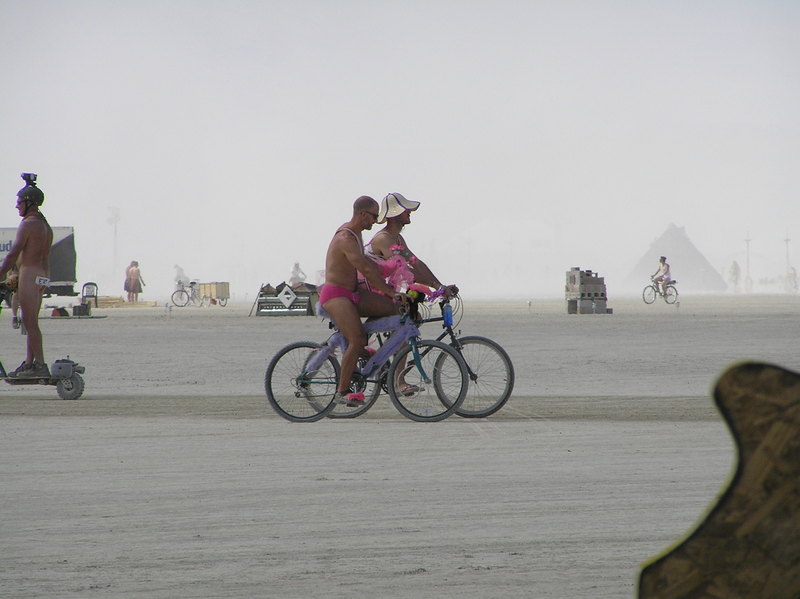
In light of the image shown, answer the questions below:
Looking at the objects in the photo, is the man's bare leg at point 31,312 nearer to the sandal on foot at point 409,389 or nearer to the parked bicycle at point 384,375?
the parked bicycle at point 384,375

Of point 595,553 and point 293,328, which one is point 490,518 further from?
point 293,328

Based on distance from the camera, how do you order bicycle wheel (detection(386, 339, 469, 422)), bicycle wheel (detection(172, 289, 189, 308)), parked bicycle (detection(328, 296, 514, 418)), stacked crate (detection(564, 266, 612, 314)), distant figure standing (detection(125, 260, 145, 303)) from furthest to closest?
distant figure standing (detection(125, 260, 145, 303)) → bicycle wheel (detection(172, 289, 189, 308)) → stacked crate (detection(564, 266, 612, 314)) → parked bicycle (detection(328, 296, 514, 418)) → bicycle wheel (detection(386, 339, 469, 422))

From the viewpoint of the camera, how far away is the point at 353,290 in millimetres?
9258

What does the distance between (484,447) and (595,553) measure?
3.29 meters

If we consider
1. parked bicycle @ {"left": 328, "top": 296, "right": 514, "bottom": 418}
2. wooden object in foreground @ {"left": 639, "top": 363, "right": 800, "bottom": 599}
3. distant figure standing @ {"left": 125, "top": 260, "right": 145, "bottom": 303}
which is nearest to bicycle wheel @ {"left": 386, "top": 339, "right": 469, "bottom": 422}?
parked bicycle @ {"left": 328, "top": 296, "right": 514, "bottom": 418}

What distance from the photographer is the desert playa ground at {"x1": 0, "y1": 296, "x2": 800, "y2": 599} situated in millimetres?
4320

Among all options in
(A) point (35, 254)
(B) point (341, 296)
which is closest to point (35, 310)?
(A) point (35, 254)

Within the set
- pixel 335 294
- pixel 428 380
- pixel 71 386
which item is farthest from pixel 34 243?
pixel 428 380

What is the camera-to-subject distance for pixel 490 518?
5.43m

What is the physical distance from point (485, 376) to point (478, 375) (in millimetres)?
61

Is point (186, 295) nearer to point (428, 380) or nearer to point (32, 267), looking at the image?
point (32, 267)

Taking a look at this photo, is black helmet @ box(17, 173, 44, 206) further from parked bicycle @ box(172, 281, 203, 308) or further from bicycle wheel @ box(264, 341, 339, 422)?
parked bicycle @ box(172, 281, 203, 308)

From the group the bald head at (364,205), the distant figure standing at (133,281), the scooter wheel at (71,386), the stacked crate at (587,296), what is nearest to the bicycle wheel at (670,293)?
the stacked crate at (587,296)

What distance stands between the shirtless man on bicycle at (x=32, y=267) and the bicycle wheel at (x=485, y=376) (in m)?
4.40
